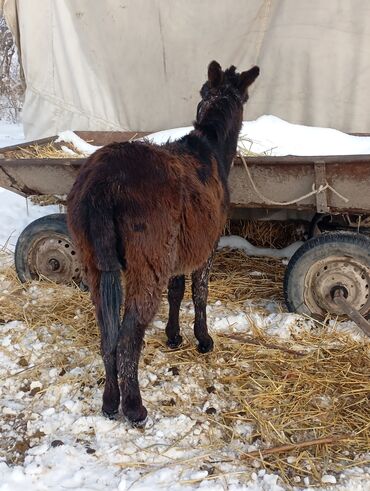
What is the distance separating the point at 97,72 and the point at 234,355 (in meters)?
3.82

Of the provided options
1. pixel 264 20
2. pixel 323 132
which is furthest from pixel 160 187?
pixel 264 20

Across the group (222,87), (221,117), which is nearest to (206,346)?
(221,117)

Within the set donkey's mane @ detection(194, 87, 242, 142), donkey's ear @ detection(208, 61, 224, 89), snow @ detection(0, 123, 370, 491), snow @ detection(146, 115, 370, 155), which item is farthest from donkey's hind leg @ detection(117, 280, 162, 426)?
snow @ detection(146, 115, 370, 155)

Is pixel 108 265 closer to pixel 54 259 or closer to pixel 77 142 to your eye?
pixel 54 259

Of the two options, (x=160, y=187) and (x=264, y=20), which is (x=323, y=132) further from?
(x=160, y=187)

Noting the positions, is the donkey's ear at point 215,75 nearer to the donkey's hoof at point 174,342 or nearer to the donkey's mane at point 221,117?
the donkey's mane at point 221,117

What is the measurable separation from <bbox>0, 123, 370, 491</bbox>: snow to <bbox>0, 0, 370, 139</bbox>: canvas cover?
270 centimetres

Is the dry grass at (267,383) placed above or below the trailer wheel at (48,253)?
below

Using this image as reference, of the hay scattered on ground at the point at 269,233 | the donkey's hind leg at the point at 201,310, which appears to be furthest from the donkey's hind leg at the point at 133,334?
the hay scattered on ground at the point at 269,233

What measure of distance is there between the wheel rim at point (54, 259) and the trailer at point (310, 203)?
14 mm

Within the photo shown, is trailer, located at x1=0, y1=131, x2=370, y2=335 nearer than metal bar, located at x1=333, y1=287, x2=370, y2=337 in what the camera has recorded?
No

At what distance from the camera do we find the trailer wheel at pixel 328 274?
9.86 ft

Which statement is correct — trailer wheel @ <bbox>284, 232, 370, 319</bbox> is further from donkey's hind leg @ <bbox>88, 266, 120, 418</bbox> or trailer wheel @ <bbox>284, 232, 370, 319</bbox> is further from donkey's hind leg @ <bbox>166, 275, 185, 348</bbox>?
donkey's hind leg @ <bbox>88, 266, 120, 418</bbox>

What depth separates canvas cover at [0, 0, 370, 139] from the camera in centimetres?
459
